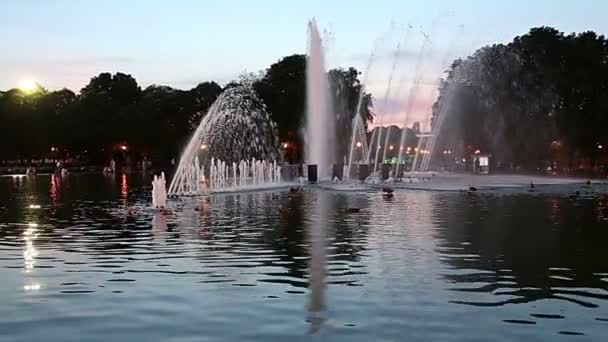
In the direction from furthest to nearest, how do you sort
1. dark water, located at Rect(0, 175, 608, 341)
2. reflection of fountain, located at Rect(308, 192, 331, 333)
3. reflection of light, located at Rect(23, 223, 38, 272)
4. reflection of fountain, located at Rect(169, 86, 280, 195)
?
reflection of fountain, located at Rect(169, 86, 280, 195) → reflection of light, located at Rect(23, 223, 38, 272) → reflection of fountain, located at Rect(308, 192, 331, 333) → dark water, located at Rect(0, 175, 608, 341)

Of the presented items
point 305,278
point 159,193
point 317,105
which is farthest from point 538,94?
point 305,278

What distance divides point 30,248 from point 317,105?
36.9m

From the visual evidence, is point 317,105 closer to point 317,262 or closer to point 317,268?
point 317,262

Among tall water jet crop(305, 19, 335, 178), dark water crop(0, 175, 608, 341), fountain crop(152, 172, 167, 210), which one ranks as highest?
tall water jet crop(305, 19, 335, 178)

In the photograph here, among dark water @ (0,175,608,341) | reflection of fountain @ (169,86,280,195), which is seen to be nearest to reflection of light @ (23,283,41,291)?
dark water @ (0,175,608,341)

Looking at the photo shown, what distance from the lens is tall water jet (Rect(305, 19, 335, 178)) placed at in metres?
51.3

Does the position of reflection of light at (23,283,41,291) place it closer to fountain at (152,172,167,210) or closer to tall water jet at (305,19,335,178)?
fountain at (152,172,167,210)

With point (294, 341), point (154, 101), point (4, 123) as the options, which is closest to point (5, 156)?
point (4, 123)

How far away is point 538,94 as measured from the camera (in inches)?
2990

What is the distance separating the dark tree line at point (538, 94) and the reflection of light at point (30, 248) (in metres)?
61.2

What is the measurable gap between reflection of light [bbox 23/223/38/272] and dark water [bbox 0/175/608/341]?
0.14 ft

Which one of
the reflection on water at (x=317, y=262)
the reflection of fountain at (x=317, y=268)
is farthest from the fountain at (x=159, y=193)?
the reflection of fountain at (x=317, y=268)

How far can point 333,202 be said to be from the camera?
105ft

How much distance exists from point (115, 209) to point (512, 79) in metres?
56.0
